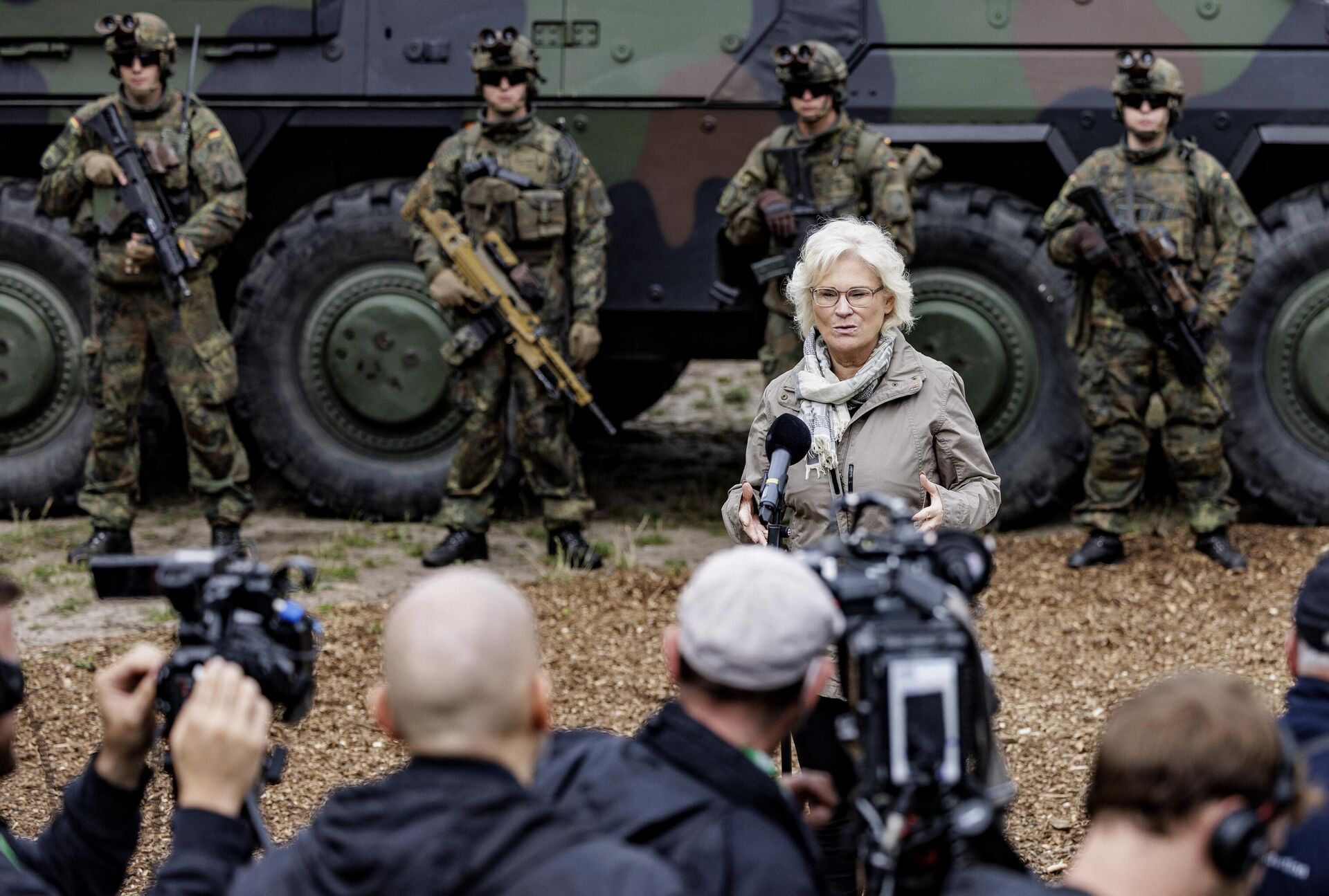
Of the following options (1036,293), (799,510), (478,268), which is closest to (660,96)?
(478,268)

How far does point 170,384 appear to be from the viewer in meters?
7.40

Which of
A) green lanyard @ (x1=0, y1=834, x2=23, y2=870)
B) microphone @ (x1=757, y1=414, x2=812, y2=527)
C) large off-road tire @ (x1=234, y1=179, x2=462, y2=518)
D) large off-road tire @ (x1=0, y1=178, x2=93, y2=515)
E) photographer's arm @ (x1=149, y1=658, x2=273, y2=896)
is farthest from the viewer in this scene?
large off-road tire @ (x1=0, y1=178, x2=93, y2=515)

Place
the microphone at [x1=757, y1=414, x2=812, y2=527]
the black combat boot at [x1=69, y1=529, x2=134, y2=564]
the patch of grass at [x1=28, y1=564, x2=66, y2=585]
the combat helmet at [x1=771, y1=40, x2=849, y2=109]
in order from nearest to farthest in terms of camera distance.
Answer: the microphone at [x1=757, y1=414, x2=812, y2=527], the combat helmet at [x1=771, y1=40, x2=849, y2=109], the patch of grass at [x1=28, y1=564, x2=66, y2=585], the black combat boot at [x1=69, y1=529, x2=134, y2=564]

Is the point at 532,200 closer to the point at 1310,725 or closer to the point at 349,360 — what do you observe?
the point at 349,360

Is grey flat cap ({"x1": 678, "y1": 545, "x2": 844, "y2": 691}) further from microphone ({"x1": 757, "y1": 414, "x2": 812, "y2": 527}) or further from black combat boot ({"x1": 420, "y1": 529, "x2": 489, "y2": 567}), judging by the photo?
black combat boot ({"x1": 420, "y1": 529, "x2": 489, "y2": 567})

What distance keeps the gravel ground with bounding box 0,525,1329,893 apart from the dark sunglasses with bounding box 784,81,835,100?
200 centimetres

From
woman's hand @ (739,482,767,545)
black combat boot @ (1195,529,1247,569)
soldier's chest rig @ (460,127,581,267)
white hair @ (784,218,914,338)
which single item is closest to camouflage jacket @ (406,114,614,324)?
soldier's chest rig @ (460,127,581,267)

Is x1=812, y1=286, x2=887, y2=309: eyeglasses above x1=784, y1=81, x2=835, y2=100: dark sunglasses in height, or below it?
below

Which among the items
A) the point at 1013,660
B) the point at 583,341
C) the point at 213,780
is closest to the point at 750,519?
the point at 213,780

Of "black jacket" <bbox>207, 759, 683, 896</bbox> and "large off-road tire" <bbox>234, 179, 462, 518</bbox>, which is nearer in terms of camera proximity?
"black jacket" <bbox>207, 759, 683, 896</bbox>

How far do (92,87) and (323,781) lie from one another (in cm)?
415

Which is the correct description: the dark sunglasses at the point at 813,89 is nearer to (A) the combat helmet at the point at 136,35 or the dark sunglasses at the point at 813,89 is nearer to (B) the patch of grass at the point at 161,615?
(A) the combat helmet at the point at 136,35

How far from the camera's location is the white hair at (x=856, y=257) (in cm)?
394

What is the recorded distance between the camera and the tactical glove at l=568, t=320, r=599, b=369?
23.8 feet
